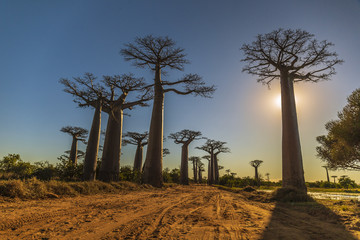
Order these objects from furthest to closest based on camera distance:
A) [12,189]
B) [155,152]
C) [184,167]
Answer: [184,167] → [155,152] → [12,189]

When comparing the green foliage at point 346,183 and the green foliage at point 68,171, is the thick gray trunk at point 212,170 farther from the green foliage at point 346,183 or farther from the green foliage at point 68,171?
the green foliage at point 68,171

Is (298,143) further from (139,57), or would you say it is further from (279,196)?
(139,57)

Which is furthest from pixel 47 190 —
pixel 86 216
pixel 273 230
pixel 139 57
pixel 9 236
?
pixel 139 57

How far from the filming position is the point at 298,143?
9.53m

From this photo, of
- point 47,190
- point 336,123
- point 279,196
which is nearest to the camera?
point 47,190

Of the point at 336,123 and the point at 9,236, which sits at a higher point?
the point at 336,123

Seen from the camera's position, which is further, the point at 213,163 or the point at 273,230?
the point at 213,163

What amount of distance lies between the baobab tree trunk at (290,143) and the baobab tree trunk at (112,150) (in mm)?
8982

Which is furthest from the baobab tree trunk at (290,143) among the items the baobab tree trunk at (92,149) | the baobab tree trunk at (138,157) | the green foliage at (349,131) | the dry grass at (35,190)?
the baobab tree trunk at (138,157)

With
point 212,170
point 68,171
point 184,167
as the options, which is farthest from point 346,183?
point 68,171

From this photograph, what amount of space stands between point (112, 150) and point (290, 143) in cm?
965

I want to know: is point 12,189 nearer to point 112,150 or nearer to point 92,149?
point 92,149

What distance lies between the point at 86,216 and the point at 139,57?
11310 millimetres

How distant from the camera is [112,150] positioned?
1111 centimetres
